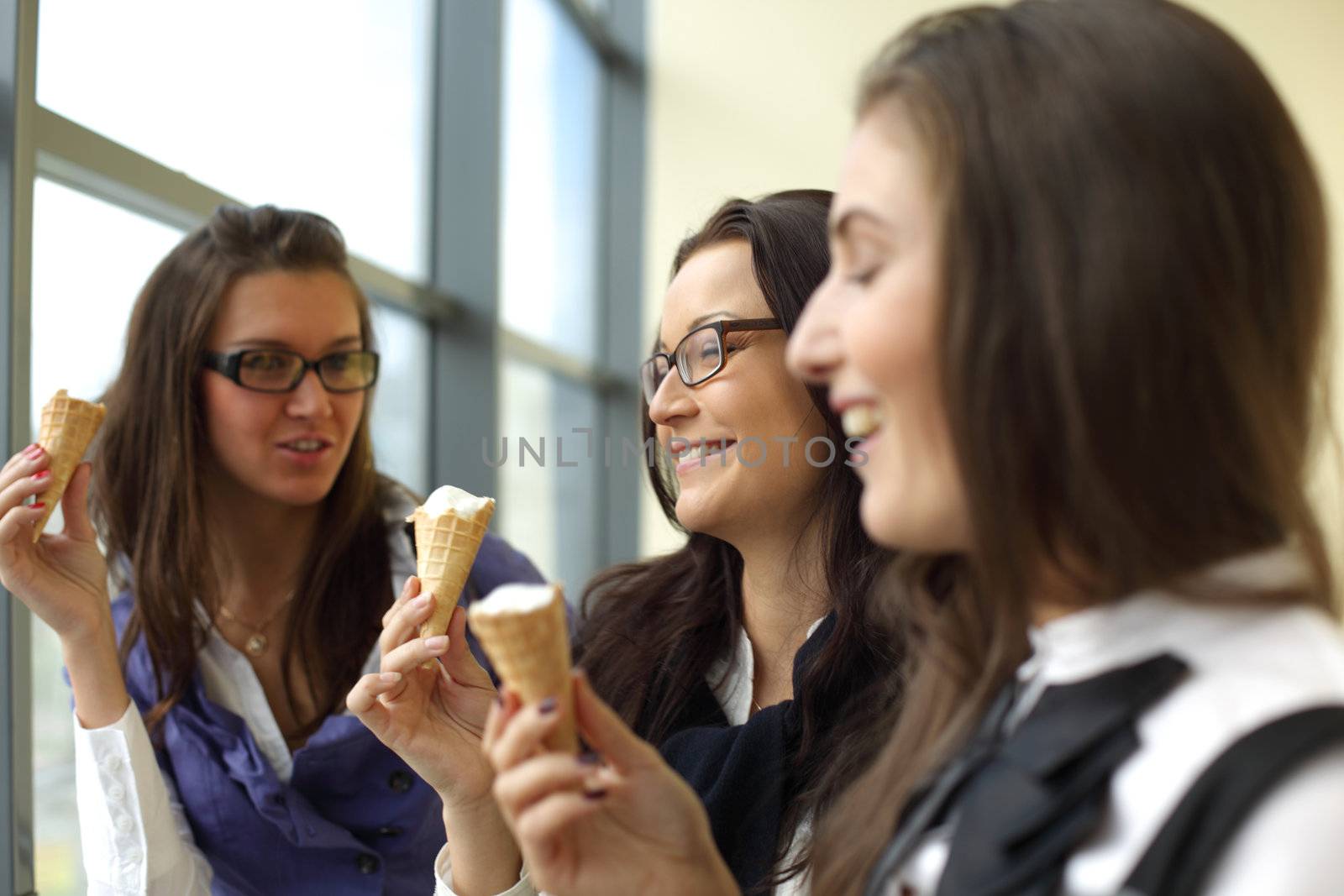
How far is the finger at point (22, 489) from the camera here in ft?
5.85

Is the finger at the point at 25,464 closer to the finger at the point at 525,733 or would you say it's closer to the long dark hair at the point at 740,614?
the long dark hair at the point at 740,614

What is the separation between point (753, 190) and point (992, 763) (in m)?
7.04

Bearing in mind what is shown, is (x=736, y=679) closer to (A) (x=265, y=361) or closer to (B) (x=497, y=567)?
(B) (x=497, y=567)

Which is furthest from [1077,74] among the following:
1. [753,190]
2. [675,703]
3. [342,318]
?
[753,190]

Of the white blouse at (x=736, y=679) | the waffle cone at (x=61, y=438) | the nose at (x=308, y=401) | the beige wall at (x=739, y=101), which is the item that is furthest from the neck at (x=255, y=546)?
the beige wall at (x=739, y=101)

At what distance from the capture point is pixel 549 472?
6.48 meters

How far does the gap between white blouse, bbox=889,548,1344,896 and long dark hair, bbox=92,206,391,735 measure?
1.75m

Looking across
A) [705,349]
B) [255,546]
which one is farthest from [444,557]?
[255,546]

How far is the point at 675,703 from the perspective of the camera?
→ 192cm

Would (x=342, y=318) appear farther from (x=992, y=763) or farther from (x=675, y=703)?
(x=992, y=763)

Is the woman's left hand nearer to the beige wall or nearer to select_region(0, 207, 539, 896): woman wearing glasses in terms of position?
select_region(0, 207, 539, 896): woman wearing glasses

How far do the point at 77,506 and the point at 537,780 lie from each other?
1344 millimetres

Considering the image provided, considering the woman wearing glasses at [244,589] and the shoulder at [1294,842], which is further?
the woman wearing glasses at [244,589]

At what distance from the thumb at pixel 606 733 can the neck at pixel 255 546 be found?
1603mm
